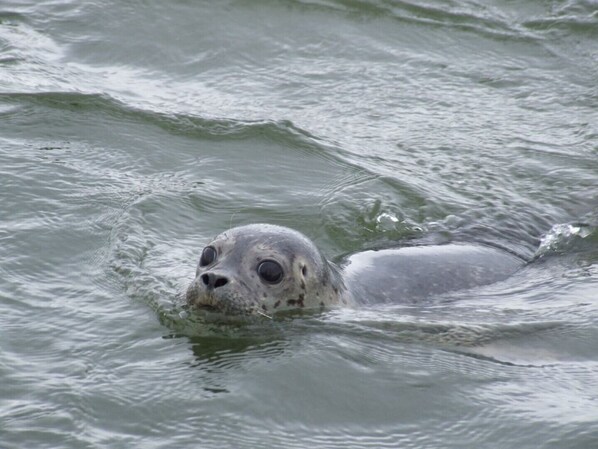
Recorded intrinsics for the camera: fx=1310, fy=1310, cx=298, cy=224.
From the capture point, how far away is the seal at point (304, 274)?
6715mm

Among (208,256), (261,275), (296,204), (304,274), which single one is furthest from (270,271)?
(296,204)

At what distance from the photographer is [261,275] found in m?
6.89

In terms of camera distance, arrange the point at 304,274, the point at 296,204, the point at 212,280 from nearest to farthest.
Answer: the point at 212,280, the point at 304,274, the point at 296,204

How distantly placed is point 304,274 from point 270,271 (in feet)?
0.77

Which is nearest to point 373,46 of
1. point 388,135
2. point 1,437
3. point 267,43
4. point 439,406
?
point 267,43

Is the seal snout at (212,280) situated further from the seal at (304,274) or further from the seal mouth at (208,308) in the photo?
the seal mouth at (208,308)

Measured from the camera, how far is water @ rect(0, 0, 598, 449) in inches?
235

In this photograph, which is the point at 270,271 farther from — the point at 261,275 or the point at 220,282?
the point at 220,282

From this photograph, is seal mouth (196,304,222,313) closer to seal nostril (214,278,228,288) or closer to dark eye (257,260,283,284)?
seal nostril (214,278,228,288)

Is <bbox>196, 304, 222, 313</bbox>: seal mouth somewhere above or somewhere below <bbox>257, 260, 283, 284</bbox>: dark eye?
below

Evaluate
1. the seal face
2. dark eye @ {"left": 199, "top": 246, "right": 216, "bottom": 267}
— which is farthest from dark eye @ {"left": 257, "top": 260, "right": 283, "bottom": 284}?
dark eye @ {"left": 199, "top": 246, "right": 216, "bottom": 267}

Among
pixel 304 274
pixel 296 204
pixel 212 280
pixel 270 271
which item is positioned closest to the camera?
pixel 212 280

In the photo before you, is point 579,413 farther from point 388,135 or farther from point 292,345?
point 388,135

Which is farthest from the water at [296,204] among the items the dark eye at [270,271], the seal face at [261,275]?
the dark eye at [270,271]
